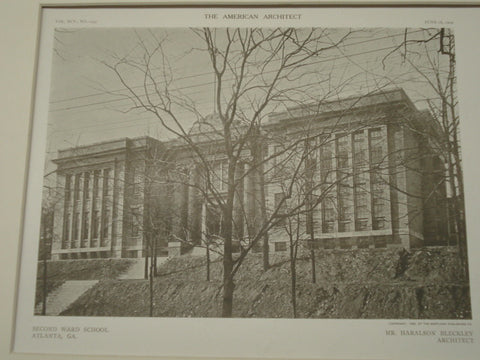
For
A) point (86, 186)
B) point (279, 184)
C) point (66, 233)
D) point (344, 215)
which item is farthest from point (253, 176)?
point (66, 233)

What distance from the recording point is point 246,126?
2.63 meters

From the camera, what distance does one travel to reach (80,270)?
2.53 metres

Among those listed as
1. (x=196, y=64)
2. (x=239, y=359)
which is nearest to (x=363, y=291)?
(x=239, y=359)

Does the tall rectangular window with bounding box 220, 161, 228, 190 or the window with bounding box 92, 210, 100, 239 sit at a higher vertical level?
the tall rectangular window with bounding box 220, 161, 228, 190

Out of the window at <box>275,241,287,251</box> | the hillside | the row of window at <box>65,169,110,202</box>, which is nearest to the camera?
the hillside

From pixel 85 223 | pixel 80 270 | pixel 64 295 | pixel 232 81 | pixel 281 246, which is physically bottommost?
pixel 64 295

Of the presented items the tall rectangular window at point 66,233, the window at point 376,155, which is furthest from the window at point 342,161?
the tall rectangular window at point 66,233

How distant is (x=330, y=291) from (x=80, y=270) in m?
1.17

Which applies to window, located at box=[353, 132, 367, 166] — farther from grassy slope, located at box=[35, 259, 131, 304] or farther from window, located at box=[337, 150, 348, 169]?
grassy slope, located at box=[35, 259, 131, 304]

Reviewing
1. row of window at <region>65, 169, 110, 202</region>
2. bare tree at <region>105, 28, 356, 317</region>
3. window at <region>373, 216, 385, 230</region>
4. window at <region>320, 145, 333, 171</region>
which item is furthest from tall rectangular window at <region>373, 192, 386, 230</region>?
row of window at <region>65, 169, 110, 202</region>

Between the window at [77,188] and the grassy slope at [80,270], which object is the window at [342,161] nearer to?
the grassy slope at [80,270]

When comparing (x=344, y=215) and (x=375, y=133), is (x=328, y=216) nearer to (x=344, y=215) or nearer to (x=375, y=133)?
(x=344, y=215)

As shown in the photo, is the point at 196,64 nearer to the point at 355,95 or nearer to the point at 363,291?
the point at 355,95

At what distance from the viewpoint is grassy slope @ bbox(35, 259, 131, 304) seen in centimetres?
250
